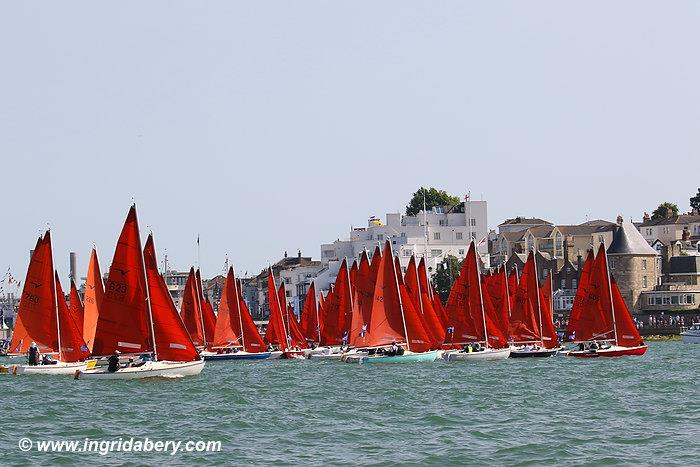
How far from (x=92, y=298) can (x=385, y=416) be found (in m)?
35.1

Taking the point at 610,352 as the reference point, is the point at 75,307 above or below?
above

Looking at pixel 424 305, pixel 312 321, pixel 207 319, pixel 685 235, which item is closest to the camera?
pixel 424 305

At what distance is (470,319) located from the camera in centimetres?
8238

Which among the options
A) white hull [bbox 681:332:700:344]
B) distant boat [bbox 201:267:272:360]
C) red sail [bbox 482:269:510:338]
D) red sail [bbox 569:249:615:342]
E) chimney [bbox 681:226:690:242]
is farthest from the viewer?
chimney [bbox 681:226:690:242]

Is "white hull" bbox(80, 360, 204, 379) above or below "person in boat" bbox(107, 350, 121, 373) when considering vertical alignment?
below

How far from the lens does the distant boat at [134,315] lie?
58094 mm

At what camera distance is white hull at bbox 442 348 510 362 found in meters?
79.4

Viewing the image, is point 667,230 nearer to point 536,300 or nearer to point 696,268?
point 696,268

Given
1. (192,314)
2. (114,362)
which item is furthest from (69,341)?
(192,314)

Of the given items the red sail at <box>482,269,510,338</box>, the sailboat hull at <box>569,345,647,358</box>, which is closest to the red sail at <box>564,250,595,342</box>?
the sailboat hull at <box>569,345,647,358</box>

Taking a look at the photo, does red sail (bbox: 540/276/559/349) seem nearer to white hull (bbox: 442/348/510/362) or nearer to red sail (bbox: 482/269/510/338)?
red sail (bbox: 482/269/510/338)

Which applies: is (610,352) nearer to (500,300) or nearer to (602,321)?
(602,321)

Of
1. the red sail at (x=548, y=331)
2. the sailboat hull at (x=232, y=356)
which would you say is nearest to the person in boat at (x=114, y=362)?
the sailboat hull at (x=232, y=356)

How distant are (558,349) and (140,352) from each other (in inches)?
1306
